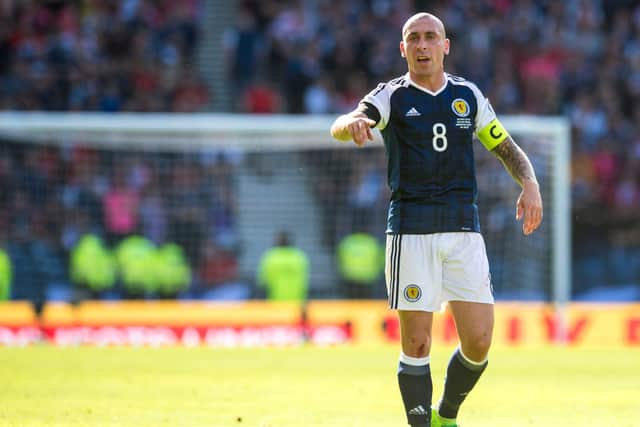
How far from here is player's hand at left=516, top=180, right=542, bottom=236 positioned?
24.7 feet

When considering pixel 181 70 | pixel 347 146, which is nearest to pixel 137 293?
pixel 347 146

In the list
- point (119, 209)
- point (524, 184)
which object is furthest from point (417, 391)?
Answer: point (119, 209)

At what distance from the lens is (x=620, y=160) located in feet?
80.8

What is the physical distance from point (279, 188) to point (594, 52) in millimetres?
8403

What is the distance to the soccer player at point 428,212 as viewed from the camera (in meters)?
7.55

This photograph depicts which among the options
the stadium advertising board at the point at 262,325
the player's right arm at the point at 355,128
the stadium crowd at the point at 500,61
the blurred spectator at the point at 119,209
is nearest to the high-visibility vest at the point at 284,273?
the stadium advertising board at the point at 262,325

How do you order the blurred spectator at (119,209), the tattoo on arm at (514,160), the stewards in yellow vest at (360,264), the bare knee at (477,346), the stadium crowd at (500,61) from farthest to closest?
the stadium crowd at (500,61)
the blurred spectator at (119,209)
the stewards in yellow vest at (360,264)
the tattoo on arm at (514,160)
the bare knee at (477,346)

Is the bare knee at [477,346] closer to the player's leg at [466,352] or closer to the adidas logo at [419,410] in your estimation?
the player's leg at [466,352]

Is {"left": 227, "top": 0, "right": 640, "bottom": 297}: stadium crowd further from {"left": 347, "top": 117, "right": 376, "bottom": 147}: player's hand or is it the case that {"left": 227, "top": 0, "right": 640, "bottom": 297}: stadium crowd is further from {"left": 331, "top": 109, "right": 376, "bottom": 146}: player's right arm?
{"left": 347, "top": 117, "right": 376, "bottom": 147}: player's hand

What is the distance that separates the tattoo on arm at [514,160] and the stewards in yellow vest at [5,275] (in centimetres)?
1423

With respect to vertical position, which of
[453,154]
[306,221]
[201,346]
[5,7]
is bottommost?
[201,346]

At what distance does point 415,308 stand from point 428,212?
1.84 feet

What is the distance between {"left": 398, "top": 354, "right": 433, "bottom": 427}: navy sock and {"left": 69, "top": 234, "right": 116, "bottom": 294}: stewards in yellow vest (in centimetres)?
1462

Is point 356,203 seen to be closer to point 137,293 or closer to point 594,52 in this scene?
point 137,293
